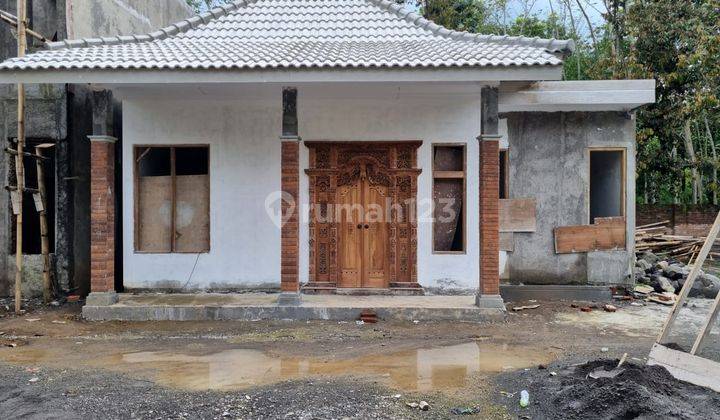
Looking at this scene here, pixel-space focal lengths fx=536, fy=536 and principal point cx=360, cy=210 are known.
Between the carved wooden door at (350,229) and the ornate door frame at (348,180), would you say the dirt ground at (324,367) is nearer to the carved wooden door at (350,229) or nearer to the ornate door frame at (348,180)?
the carved wooden door at (350,229)

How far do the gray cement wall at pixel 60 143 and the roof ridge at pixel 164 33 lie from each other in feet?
2.22

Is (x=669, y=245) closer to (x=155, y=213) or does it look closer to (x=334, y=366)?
(x=334, y=366)

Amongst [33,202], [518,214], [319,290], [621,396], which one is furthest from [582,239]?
[33,202]

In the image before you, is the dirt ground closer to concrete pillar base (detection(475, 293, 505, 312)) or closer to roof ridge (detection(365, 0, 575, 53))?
concrete pillar base (detection(475, 293, 505, 312))

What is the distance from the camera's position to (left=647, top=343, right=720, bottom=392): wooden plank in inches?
170

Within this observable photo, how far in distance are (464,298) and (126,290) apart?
211 inches

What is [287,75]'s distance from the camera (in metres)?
6.89

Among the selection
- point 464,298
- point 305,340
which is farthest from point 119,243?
point 464,298

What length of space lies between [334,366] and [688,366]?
124 inches

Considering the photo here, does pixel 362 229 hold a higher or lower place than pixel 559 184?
lower

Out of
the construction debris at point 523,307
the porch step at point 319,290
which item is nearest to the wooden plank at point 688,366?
the construction debris at point 523,307

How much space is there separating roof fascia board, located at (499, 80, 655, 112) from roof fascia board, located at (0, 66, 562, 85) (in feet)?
5.41

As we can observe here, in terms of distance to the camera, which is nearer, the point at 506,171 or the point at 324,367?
the point at 324,367

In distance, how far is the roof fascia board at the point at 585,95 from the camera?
27.9 ft
